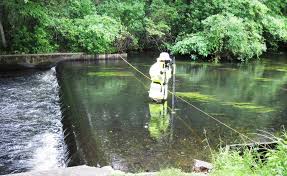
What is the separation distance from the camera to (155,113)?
10750 millimetres

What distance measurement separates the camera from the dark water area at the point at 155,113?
787 centimetres

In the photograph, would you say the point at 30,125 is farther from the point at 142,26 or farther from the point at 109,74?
the point at 142,26

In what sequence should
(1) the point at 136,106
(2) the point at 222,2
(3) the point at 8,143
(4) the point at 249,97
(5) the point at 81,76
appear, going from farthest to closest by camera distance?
(2) the point at 222,2, (5) the point at 81,76, (4) the point at 249,97, (1) the point at 136,106, (3) the point at 8,143

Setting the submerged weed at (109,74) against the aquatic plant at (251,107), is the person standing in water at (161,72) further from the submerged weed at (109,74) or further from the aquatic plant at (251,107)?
the submerged weed at (109,74)

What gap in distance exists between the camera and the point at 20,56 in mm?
17875

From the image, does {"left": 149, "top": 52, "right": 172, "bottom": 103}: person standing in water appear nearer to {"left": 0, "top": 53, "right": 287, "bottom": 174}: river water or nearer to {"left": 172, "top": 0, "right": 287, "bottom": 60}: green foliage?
{"left": 0, "top": 53, "right": 287, "bottom": 174}: river water

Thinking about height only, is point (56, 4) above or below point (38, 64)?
above

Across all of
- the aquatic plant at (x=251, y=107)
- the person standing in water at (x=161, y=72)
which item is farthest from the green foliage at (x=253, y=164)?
the aquatic plant at (x=251, y=107)

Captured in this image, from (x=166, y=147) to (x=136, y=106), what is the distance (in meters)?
3.35

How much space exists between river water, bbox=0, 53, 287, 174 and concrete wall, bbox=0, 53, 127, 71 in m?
1.33

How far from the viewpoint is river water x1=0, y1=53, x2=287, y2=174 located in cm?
798

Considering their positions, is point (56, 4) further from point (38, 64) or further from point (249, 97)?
point (249, 97)

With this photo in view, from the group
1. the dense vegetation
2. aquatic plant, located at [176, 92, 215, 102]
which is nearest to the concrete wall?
the dense vegetation

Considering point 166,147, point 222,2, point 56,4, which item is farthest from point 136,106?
point 222,2
